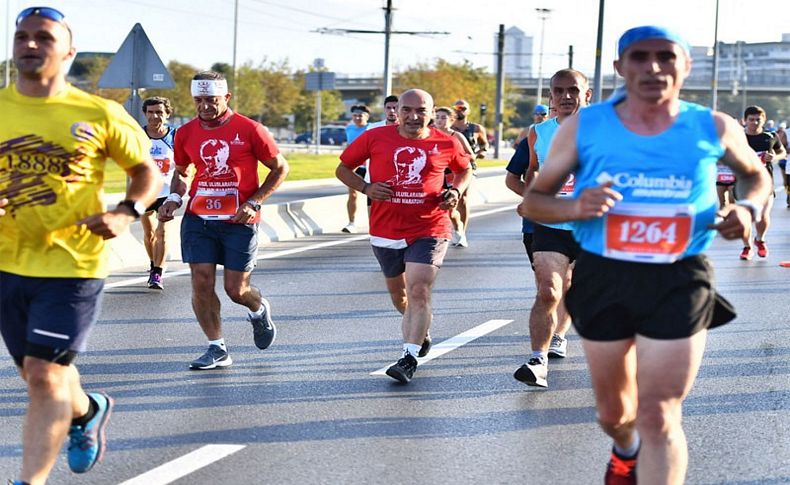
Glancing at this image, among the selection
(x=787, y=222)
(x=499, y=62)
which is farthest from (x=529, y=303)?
(x=499, y=62)

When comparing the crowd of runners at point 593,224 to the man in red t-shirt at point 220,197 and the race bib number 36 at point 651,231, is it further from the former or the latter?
the man in red t-shirt at point 220,197

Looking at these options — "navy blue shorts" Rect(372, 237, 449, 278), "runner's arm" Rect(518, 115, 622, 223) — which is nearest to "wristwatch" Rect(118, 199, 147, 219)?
"runner's arm" Rect(518, 115, 622, 223)

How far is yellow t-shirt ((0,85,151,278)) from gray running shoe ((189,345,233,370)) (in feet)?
11.0

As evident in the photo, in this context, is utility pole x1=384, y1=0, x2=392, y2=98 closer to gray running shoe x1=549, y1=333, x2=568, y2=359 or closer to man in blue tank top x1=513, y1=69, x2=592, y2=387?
gray running shoe x1=549, y1=333, x2=568, y2=359

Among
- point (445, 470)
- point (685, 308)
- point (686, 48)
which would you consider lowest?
point (445, 470)

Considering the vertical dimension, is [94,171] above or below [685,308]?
above

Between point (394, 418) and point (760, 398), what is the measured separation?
2262 millimetres

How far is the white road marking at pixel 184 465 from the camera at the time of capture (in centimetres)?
593

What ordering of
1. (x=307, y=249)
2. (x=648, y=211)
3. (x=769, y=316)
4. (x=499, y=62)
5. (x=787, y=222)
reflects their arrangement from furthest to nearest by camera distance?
(x=499, y=62) < (x=787, y=222) < (x=307, y=249) < (x=769, y=316) < (x=648, y=211)

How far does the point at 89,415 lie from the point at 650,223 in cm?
242

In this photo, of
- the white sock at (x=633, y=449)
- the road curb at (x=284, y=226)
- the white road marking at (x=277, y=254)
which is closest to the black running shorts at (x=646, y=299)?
the white sock at (x=633, y=449)

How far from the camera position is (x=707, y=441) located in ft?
22.7

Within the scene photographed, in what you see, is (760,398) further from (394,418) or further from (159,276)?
(159,276)

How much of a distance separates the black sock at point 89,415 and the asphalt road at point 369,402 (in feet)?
1.15
